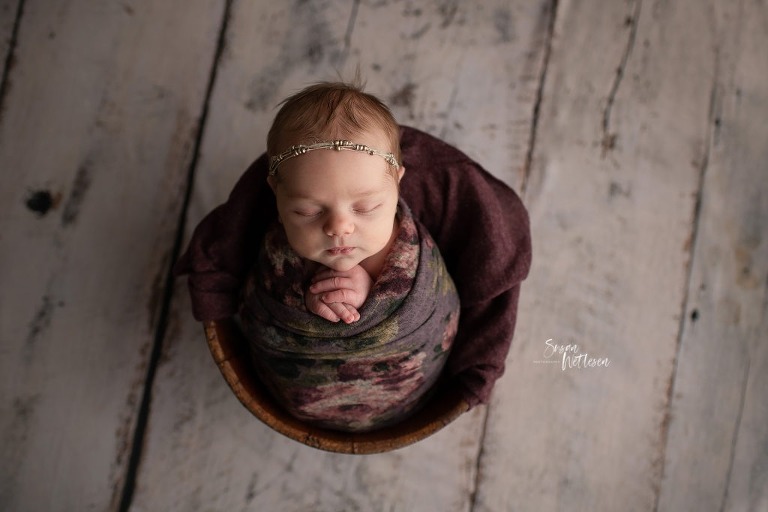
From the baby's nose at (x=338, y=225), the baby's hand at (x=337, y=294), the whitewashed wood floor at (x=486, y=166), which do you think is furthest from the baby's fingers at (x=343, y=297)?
the whitewashed wood floor at (x=486, y=166)

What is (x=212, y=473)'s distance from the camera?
1143 mm

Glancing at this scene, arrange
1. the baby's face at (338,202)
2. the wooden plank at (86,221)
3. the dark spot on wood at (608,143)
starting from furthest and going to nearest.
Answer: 1. the dark spot on wood at (608,143)
2. the wooden plank at (86,221)
3. the baby's face at (338,202)

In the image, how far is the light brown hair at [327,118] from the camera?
762mm

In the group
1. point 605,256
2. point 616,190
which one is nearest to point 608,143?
point 616,190

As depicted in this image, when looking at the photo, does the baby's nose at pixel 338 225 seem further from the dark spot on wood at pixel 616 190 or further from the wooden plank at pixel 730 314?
the wooden plank at pixel 730 314

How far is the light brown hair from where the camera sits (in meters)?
0.76

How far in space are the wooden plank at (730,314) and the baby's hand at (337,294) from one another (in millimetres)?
728

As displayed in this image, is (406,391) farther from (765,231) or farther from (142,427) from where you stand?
(765,231)

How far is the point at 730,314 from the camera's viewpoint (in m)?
1.23

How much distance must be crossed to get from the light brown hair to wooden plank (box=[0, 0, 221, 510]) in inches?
18.9

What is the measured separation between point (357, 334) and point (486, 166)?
0.52m

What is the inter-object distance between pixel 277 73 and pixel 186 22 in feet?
0.70

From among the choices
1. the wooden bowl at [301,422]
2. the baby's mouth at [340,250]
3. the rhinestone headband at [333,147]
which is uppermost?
the rhinestone headband at [333,147]

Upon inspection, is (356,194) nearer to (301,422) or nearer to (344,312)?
(344,312)
